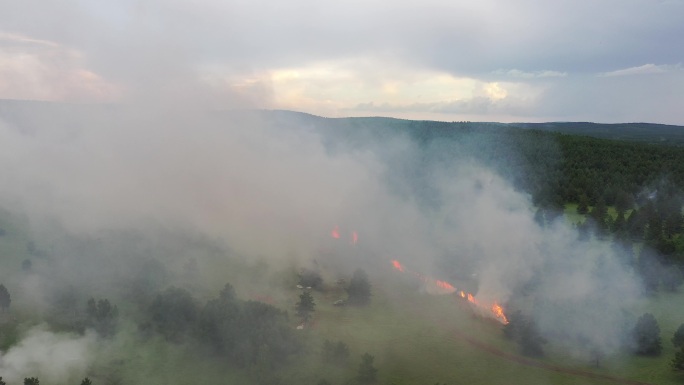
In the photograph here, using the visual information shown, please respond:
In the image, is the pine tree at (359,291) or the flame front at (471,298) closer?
the flame front at (471,298)

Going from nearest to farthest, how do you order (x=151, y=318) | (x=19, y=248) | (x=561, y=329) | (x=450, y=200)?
(x=561, y=329), (x=151, y=318), (x=19, y=248), (x=450, y=200)

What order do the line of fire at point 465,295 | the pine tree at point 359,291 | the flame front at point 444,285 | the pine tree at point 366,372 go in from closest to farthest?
the pine tree at point 366,372 → the line of fire at point 465,295 → the pine tree at point 359,291 → the flame front at point 444,285

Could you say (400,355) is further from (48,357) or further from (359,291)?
(48,357)

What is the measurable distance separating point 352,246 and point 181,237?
20.6 metres

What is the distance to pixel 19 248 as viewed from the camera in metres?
57.6

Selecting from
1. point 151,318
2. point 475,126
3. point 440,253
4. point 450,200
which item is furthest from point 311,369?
point 475,126

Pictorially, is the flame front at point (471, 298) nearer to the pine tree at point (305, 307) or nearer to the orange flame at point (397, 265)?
the orange flame at point (397, 265)

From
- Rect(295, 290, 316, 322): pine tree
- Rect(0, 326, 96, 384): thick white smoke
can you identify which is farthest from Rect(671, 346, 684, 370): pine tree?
Rect(0, 326, 96, 384): thick white smoke

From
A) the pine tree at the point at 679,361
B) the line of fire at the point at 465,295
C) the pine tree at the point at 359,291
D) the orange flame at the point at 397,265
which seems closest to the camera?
the pine tree at the point at 679,361

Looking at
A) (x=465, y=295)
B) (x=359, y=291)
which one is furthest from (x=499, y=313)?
(x=359, y=291)

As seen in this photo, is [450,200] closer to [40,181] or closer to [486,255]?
[486,255]

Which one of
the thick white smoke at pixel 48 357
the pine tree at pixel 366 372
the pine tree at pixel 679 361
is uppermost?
the pine tree at pixel 679 361

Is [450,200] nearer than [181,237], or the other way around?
[181,237]

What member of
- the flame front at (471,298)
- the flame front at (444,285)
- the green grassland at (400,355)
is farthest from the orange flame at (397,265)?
the green grassland at (400,355)
